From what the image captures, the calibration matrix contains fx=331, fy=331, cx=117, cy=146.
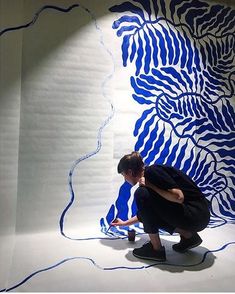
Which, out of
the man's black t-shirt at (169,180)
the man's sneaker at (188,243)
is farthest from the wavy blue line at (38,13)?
the man's sneaker at (188,243)

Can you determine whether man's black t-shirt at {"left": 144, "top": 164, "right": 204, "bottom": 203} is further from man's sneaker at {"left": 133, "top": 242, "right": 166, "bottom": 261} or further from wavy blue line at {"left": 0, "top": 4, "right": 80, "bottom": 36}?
wavy blue line at {"left": 0, "top": 4, "right": 80, "bottom": 36}

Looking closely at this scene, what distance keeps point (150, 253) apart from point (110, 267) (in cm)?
24

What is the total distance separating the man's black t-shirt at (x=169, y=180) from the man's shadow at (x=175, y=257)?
0.33 m

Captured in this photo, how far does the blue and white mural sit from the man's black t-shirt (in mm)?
606

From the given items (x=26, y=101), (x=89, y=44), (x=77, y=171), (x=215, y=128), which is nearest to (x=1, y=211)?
(x=77, y=171)

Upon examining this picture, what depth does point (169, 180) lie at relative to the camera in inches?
68.3

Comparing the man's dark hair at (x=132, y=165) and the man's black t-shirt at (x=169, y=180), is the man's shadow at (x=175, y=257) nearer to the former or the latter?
the man's black t-shirt at (x=169, y=180)

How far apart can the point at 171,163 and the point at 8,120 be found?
1.20 m

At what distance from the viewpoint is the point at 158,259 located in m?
1.80

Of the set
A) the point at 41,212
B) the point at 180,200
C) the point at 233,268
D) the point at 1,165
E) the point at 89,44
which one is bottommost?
the point at 233,268

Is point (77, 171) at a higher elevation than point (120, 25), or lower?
lower

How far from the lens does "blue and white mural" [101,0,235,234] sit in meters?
2.36

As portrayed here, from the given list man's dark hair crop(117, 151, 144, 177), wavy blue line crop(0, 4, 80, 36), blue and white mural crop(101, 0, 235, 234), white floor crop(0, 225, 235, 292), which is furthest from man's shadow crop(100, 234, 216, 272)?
wavy blue line crop(0, 4, 80, 36)

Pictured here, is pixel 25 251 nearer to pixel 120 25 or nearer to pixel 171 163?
pixel 171 163
